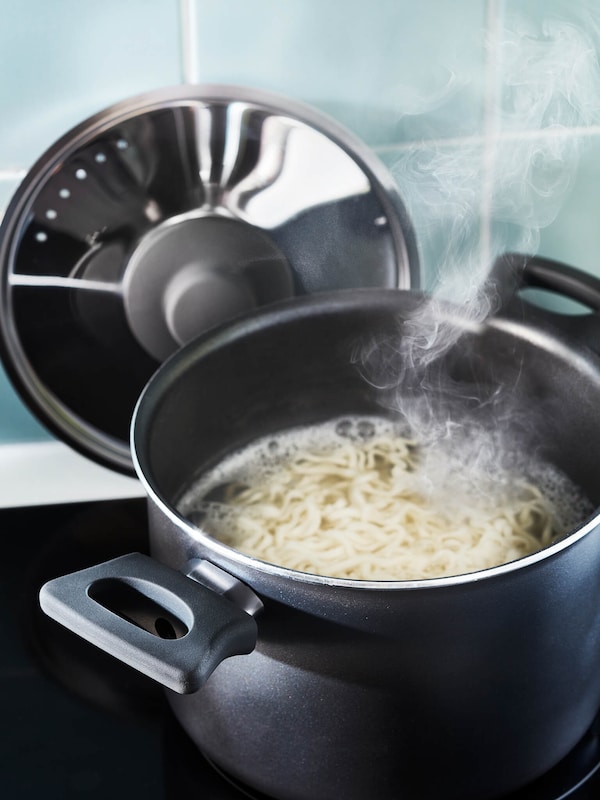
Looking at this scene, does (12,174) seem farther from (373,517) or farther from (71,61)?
(373,517)

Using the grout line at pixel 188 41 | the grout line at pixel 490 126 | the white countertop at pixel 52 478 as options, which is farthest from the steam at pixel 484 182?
the white countertop at pixel 52 478

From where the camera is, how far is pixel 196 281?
104cm

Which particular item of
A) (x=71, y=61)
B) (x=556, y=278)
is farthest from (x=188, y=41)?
(x=556, y=278)

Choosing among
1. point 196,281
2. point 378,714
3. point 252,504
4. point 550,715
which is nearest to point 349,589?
point 378,714

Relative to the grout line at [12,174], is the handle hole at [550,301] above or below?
below

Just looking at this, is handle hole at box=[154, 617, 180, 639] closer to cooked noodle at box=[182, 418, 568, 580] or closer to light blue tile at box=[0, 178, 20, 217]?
cooked noodle at box=[182, 418, 568, 580]

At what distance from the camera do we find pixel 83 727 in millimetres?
810

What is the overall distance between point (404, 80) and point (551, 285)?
0.28m

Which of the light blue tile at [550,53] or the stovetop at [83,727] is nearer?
the stovetop at [83,727]

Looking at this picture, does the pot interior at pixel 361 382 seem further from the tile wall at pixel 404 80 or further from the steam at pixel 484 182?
the tile wall at pixel 404 80

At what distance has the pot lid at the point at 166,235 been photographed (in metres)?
0.99

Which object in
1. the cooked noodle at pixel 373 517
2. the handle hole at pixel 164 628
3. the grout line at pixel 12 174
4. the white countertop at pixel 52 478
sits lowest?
the white countertop at pixel 52 478

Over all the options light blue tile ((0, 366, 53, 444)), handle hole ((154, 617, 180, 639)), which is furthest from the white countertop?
handle hole ((154, 617, 180, 639))

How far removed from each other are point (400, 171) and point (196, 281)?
0.86ft
